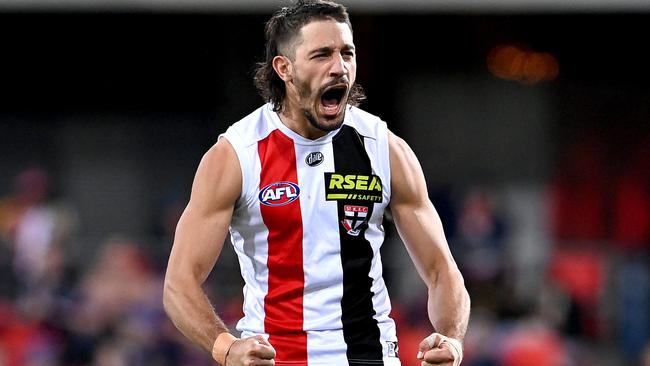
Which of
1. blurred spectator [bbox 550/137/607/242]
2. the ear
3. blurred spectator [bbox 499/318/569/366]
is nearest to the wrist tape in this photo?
the ear

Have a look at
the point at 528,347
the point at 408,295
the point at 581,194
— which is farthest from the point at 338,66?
the point at 581,194

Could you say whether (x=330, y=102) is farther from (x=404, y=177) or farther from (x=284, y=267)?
(x=284, y=267)

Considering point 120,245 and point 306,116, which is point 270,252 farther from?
point 120,245

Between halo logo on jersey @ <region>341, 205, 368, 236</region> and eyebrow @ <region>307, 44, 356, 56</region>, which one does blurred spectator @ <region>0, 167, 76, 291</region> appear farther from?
eyebrow @ <region>307, 44, 356, 56</region>

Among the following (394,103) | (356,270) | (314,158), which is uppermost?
(314,158)

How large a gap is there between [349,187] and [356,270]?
12.2 inches

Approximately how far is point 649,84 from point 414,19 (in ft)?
9.38

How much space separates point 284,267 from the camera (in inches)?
195

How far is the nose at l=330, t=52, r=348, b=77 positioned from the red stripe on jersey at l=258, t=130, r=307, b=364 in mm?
386

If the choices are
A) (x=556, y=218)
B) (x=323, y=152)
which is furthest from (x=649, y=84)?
(x=323, y=152)

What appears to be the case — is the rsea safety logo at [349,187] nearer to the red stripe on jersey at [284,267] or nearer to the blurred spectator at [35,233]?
the red stripe on jersey at [284,267]

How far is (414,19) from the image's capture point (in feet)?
53.0

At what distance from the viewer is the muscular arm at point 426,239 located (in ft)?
16.5

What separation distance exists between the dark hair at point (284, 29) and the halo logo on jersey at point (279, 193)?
0.34 metres
